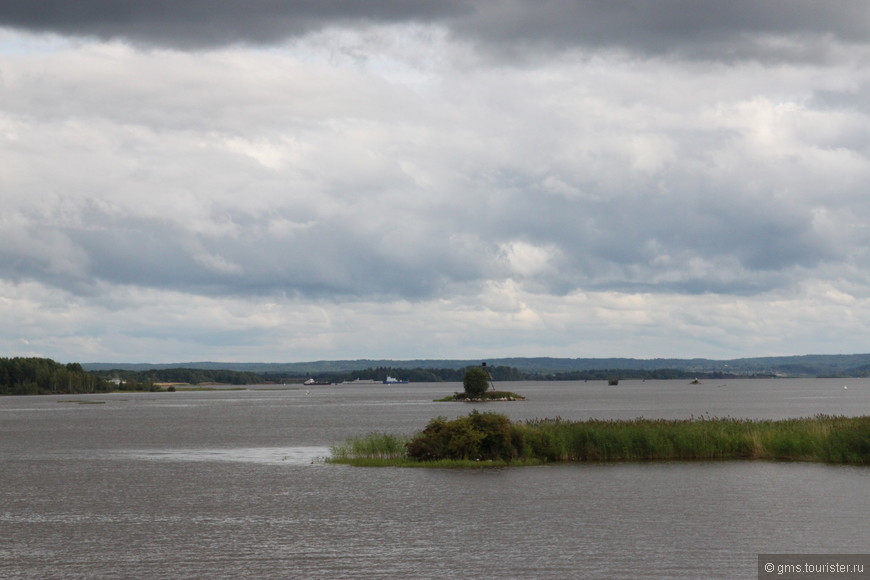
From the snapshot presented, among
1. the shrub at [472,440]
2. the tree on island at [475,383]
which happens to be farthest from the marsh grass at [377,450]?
the tree on island at [475,383]

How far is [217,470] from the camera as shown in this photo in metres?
64.4

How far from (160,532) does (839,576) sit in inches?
1014

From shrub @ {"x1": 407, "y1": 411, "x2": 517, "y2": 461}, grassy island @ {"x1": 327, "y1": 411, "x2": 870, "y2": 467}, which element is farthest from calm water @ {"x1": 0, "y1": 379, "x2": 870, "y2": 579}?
shrub @ {"x1": 407, "y1": 411, "x2": 517, "y2": 461}

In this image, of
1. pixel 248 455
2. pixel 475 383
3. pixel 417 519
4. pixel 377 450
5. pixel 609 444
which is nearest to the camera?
pixel 417 519

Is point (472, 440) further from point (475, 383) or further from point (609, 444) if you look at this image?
point (475, 383)

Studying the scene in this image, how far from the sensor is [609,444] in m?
61.1

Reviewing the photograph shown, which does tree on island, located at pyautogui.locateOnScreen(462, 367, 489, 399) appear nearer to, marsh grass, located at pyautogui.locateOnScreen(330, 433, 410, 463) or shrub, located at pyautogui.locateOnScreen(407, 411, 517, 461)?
marsh grass, located at pyautogui.locateOnScreen(330, 433, 410, 463)

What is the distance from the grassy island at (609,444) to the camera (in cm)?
5919

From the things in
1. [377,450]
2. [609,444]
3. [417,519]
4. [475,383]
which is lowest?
[417,519]

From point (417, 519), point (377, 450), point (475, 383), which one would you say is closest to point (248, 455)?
point (377, 450)

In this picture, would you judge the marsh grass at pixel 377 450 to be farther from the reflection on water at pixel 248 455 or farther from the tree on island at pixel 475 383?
the tree on island at pixel 475 383

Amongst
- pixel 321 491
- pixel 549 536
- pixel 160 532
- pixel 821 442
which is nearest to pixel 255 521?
pixel 160 532

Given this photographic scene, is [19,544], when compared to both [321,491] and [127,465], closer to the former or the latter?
[321,491]

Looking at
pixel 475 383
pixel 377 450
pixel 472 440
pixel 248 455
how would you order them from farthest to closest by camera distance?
pixel 475 383
pixel 248 455
pixel 377 450
pixel 472 440
